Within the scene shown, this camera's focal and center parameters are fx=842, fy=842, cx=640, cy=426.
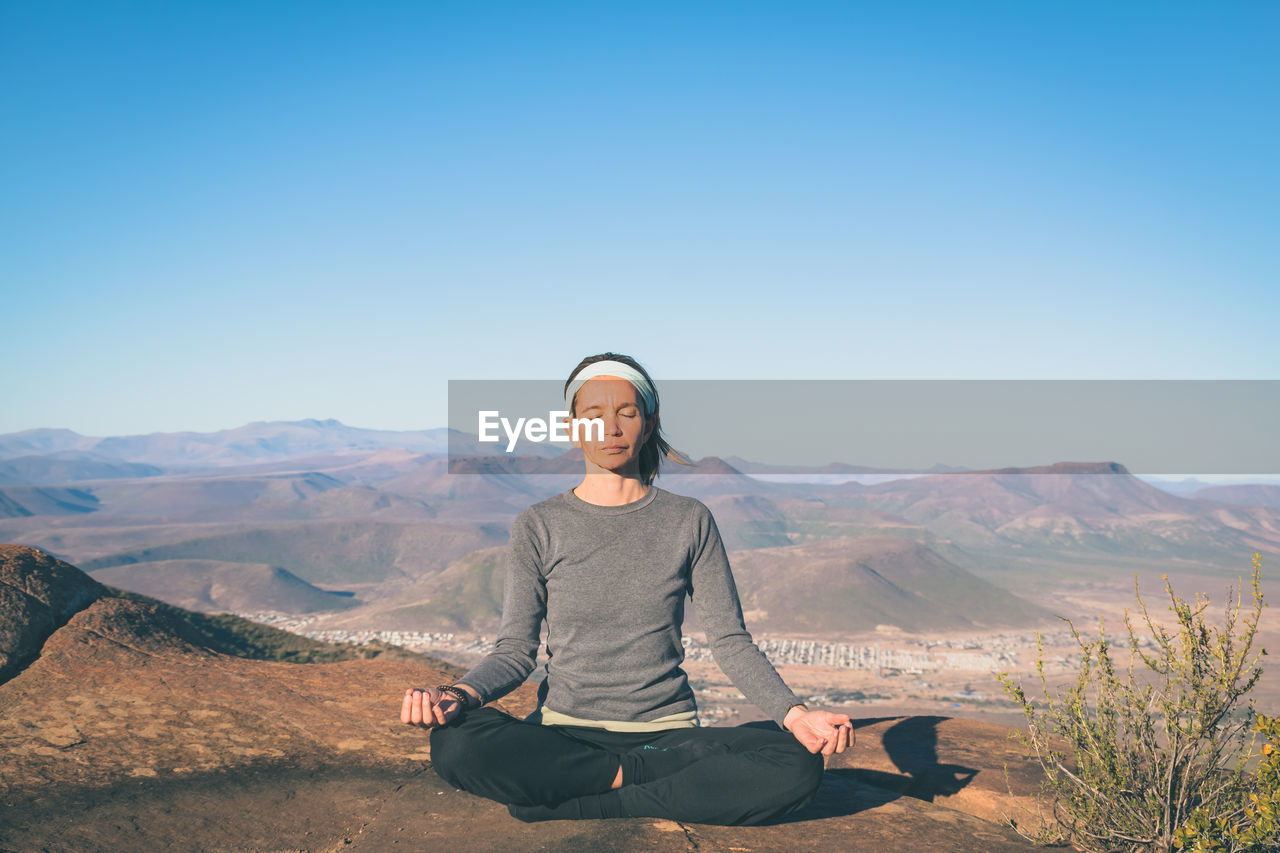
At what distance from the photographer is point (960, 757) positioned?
6.22m

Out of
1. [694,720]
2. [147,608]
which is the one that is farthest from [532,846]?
[147,608]

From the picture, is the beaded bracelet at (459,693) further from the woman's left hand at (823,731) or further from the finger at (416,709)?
the woman's left hand at (823,731)

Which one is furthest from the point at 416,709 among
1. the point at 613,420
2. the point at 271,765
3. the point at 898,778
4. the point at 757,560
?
the point at 757,560

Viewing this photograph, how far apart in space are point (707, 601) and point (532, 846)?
4.31 ft

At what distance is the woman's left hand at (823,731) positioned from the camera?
344 centimetres

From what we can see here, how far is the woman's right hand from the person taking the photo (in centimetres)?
350

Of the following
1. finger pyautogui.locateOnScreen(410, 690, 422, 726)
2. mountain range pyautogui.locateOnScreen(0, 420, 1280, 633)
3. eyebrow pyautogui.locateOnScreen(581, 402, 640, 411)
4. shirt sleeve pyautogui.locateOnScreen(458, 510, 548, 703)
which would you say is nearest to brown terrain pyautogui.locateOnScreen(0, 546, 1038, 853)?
finger pyautogui.locateOnScreen(410, 690, 422, 726)

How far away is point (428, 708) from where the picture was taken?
3.51m

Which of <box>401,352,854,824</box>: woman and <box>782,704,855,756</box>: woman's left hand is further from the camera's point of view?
<box>401,352,854,824</box>: woman

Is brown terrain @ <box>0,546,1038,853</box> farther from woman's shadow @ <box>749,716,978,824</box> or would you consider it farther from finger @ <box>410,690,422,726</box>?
finger @ <box>410,690,422,726</box>

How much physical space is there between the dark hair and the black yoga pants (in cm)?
137

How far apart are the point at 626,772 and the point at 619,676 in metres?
0.42

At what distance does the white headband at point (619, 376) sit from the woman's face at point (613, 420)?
3cm

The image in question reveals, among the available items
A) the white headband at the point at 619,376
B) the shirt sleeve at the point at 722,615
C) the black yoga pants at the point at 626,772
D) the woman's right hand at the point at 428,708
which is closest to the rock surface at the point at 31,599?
the woman's right hand at the point at 428,708
